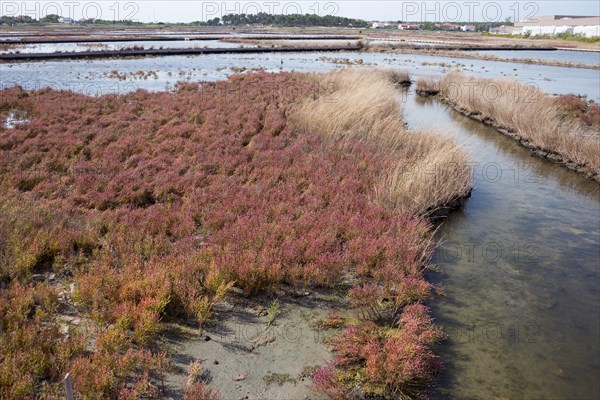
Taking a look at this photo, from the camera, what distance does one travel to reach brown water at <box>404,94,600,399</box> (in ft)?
20.5

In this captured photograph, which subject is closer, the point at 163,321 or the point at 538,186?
the point at 163,321

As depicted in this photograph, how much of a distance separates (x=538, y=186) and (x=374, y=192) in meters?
7.09

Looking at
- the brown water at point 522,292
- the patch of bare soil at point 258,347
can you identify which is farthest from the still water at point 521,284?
the patch of bare soil at point 258,347

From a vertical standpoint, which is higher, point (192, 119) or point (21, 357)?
point (192, 119)

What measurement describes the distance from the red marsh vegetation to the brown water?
0.69 m

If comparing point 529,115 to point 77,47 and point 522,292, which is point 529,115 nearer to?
point 522,292

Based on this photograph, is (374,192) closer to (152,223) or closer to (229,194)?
(229,194)

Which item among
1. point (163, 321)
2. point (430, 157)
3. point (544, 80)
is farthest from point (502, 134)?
point (544, 80)

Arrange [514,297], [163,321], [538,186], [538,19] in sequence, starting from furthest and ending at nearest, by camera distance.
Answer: [538,19]
[538,186]
[514,297]
[163,321]

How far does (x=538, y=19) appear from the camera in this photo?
620 feet

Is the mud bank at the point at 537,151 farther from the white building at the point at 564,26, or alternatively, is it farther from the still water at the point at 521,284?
the white building at the point at 564,26

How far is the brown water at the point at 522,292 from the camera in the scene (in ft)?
20.5

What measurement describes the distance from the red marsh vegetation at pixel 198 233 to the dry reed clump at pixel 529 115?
6257 mm

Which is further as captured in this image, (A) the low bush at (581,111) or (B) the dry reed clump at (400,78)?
(B) the dry reed clump at (400,78)
